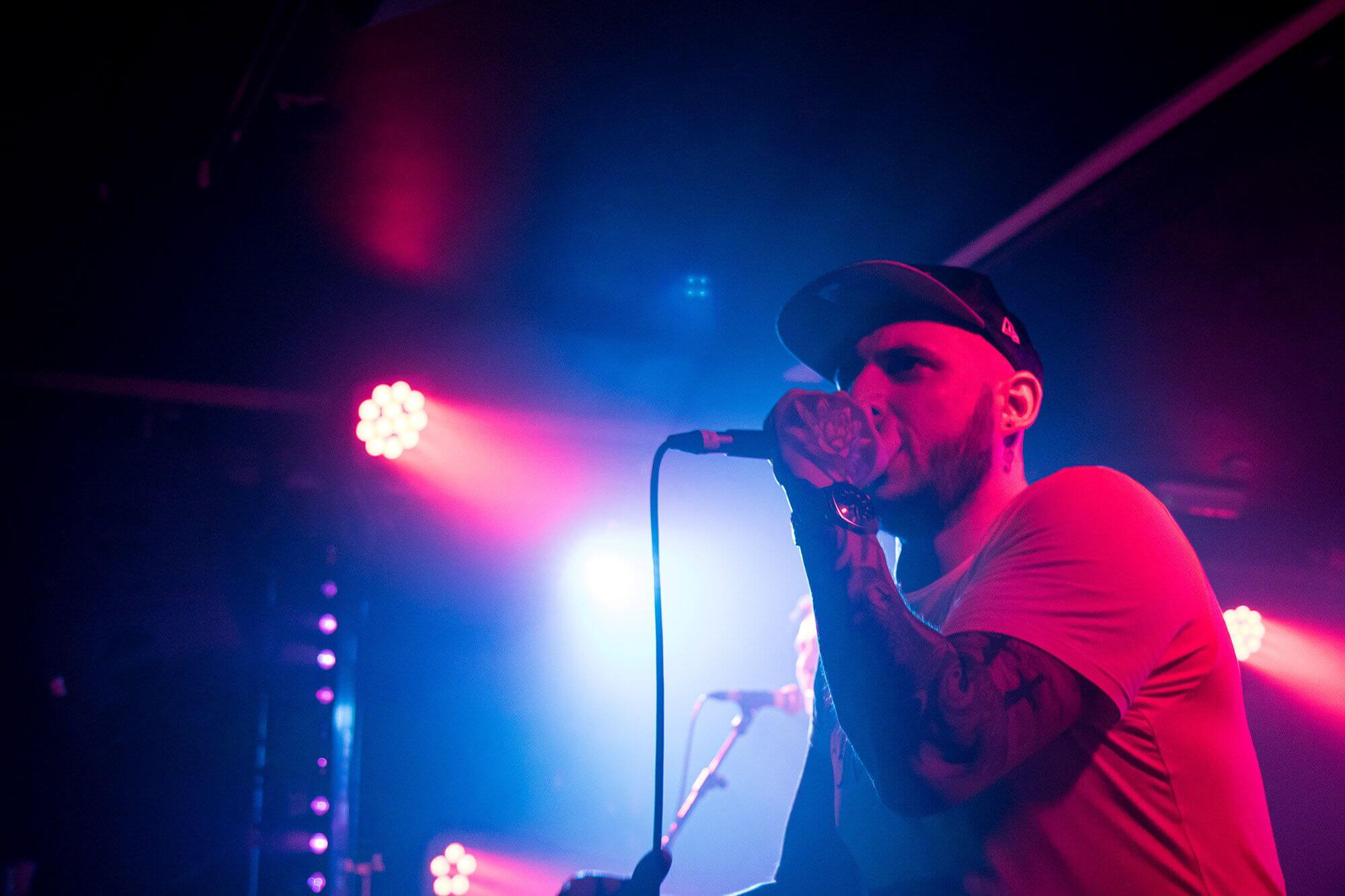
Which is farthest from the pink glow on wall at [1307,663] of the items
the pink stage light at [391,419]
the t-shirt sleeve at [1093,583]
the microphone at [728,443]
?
the pink stage light at [391,419]

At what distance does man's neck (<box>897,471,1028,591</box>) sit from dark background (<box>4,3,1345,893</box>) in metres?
1.41

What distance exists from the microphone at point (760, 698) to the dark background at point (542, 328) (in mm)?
696

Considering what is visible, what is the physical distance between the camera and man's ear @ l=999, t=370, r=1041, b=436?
1830mm

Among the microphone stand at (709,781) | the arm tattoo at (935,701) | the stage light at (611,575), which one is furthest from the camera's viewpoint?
the stage light at (611,575)

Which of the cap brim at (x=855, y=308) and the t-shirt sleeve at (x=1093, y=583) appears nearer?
the t-shirt sleeve at (x=1093, y=583)

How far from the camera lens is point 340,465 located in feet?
14.2

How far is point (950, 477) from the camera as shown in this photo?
1.71 m

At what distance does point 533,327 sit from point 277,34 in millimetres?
2167

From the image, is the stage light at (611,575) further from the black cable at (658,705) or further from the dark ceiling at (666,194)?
the black cable at (658,705)

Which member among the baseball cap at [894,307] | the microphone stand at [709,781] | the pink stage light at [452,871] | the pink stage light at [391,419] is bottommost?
the pink stage light at [452,871]

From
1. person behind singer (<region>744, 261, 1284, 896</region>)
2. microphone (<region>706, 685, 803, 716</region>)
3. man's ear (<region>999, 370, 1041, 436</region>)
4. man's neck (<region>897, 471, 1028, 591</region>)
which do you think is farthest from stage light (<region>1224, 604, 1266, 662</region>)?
person behind singer (<region>744, 261, 1284, 896</region>)

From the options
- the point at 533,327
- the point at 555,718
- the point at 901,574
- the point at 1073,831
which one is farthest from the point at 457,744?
the point at 1073,831

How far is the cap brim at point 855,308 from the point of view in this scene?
5.98ft

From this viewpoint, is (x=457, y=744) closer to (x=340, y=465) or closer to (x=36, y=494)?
(x=340, y=465)
